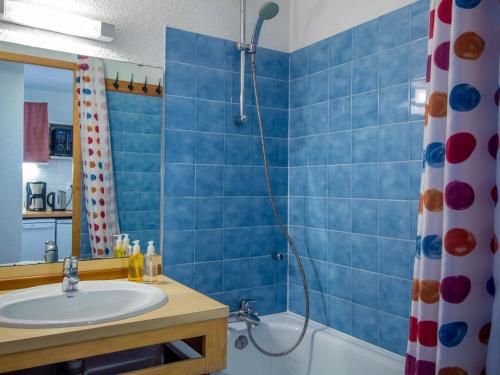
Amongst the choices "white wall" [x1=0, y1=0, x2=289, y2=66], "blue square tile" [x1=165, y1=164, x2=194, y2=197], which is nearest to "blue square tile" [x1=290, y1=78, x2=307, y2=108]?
"white wall" [x1=0, y1=0, x2=289, y2=66]

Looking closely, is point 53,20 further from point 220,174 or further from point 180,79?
point 220,174

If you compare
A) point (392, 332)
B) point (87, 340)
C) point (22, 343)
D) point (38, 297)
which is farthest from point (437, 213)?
point (38, 297)

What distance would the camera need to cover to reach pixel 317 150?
2.27 m

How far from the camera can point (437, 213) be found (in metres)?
1.23

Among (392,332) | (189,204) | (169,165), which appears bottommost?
(392,332)

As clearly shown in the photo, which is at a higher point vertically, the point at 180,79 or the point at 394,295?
the point at 180,79

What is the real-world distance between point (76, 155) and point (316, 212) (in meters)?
1.23

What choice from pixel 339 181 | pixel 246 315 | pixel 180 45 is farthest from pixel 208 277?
pixel 180 45

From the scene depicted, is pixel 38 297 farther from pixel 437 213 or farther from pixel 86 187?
pixel 437 213

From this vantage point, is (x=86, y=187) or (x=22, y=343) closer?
(x=22, y=343)

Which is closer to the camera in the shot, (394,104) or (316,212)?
(394,104)

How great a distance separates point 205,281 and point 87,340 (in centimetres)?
99

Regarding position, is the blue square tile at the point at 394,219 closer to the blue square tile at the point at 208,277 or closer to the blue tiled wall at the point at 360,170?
the blue tiled wall at the point at 360,170

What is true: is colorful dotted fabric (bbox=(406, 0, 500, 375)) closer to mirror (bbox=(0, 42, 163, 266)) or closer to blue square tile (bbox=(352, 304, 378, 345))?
blue square tile (bbox=(352, 304, 378, 345))
